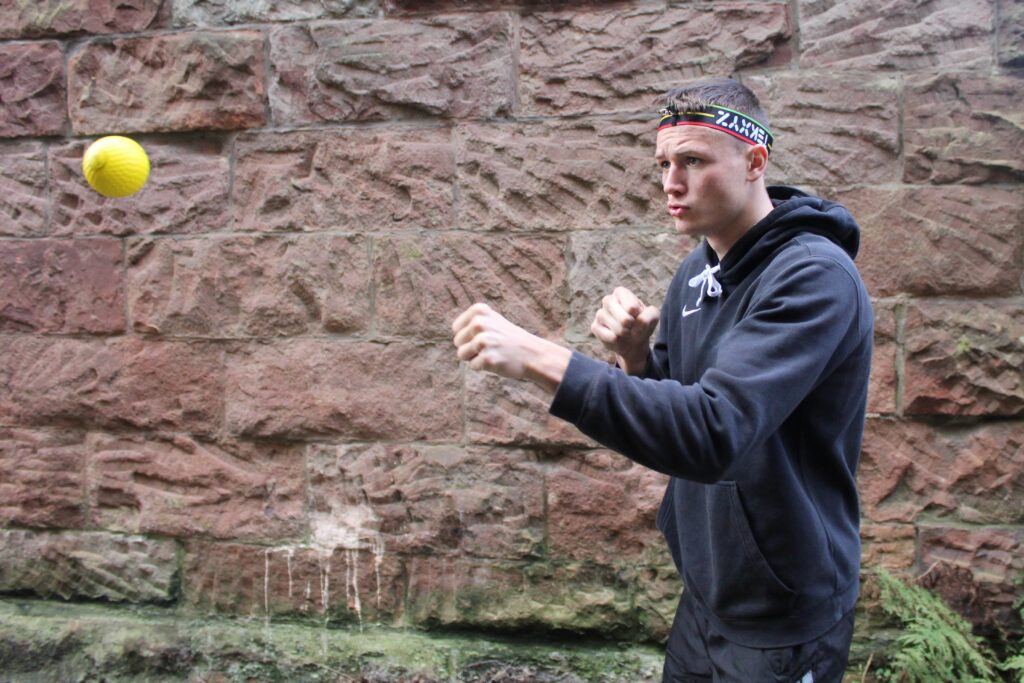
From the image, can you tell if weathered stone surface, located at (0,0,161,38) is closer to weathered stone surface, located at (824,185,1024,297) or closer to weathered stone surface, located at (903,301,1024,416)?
weathered stone surface, located at (824,185,1024,297)

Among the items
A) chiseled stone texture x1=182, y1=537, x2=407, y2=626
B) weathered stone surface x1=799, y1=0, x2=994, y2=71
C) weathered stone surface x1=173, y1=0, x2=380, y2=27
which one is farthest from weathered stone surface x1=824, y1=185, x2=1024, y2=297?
chiseled stone texture x1=182, y1=537, x2=407, y2=626

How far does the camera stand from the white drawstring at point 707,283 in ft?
6.28

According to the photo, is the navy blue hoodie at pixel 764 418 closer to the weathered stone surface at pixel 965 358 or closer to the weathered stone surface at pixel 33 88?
the weathered stone surface at pixel 965 358

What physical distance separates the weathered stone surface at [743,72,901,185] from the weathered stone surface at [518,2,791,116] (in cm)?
13

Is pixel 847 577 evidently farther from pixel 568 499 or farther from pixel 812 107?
pixel 812 107

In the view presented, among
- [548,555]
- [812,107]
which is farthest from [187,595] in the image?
[812,107]

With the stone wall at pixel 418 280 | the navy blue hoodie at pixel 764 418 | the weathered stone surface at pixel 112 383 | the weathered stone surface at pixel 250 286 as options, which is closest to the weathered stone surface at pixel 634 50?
the stone wall at pixel 418 280

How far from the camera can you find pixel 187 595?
341 cm

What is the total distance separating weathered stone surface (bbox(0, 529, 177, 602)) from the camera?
11.2 ft

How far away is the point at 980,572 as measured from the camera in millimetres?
2967

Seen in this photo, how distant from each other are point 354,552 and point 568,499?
803 mm

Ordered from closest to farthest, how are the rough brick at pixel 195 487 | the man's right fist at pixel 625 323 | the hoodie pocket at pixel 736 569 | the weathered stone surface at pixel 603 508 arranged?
1. the hoodie pocket at pixel 736 569
2. the man's right fist at pixel 625 323
3. the weathered stone surface at pixel 603 508
4. the rough brick at pixel 195 487

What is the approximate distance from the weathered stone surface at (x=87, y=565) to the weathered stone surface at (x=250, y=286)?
83 centimetres

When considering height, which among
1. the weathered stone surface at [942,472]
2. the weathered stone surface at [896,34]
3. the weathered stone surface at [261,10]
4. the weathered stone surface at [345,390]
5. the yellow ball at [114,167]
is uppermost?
the weathered stone surface at [261,10]
